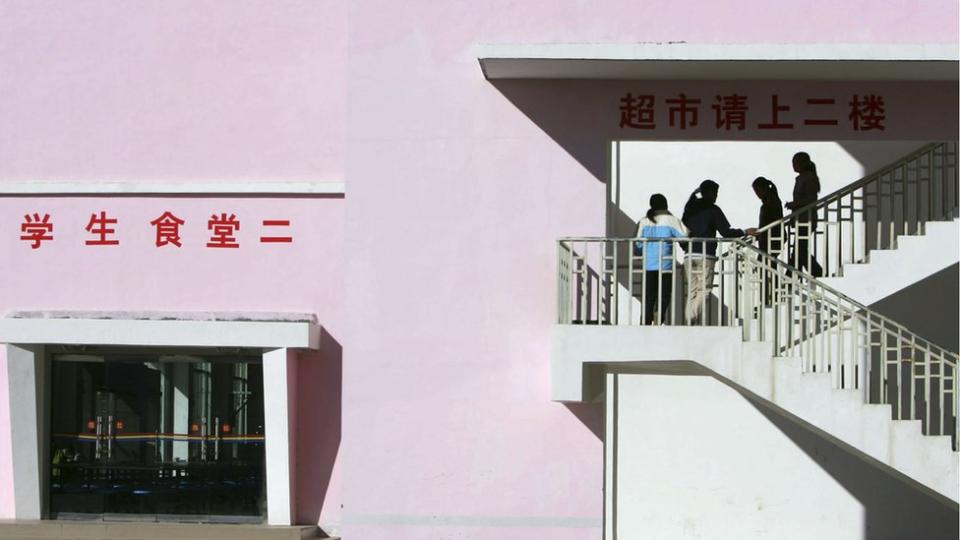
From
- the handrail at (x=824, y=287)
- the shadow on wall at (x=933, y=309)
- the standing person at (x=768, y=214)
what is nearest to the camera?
the handrail at (x=824, y=287)

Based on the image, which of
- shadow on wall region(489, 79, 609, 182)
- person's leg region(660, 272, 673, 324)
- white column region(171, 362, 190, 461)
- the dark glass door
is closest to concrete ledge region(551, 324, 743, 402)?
person's leg region(660, 272, 673, 324)

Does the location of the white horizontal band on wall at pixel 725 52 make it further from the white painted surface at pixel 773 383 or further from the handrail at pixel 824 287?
the white painted surface at pixel 773 383

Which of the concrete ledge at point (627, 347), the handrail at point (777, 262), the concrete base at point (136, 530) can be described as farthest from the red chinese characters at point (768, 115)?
the concrete base at point (136, 530)

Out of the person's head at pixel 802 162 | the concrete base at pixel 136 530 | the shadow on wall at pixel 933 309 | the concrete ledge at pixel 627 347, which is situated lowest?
the concrete base at pixel 136 530

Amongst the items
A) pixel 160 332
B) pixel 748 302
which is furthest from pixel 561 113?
pixel 160 332

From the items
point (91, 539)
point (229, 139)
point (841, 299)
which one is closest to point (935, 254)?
point (841, 299)

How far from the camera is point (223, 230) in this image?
19953 millimetres

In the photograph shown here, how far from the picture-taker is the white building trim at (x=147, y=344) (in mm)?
19281

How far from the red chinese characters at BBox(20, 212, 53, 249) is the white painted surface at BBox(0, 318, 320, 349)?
1002 millimetres

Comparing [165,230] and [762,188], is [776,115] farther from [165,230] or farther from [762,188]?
[165,230]

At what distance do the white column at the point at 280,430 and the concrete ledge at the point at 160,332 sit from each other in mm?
248

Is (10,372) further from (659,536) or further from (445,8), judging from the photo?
(659,536)

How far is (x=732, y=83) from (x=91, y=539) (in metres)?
7.95

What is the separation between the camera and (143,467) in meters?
20.3
